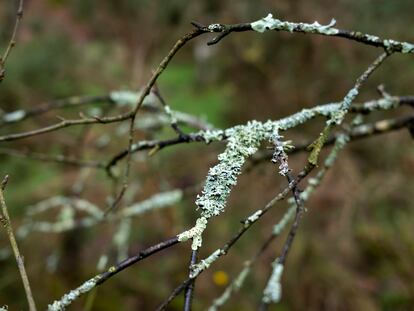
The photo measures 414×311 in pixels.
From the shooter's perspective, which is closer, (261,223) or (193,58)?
(261,223)

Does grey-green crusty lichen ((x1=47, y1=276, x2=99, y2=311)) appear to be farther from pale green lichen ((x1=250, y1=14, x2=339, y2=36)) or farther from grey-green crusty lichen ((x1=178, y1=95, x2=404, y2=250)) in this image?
pale green lichen ((x1=250, y1=14, x2=339, y2=36))

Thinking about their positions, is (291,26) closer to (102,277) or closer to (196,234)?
(196,234)

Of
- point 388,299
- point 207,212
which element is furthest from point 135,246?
point 207,212

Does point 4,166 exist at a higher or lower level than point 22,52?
lower

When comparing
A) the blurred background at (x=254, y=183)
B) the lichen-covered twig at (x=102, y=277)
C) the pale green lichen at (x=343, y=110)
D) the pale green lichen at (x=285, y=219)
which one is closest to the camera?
the lichen-covered twig at (x=102, y=277)

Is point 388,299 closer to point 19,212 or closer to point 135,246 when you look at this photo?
point 135,246

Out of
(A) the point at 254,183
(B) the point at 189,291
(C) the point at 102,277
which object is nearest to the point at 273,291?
(B) the point at 189,291

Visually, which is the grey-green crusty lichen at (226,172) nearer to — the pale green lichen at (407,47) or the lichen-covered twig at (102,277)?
the lichen-covered twig at (102,277)

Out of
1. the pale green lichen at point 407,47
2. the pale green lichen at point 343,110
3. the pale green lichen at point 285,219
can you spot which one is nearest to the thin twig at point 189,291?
the pale green lichen at point 343,110

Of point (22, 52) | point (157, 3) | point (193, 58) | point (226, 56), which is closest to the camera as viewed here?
point (226, 56)
